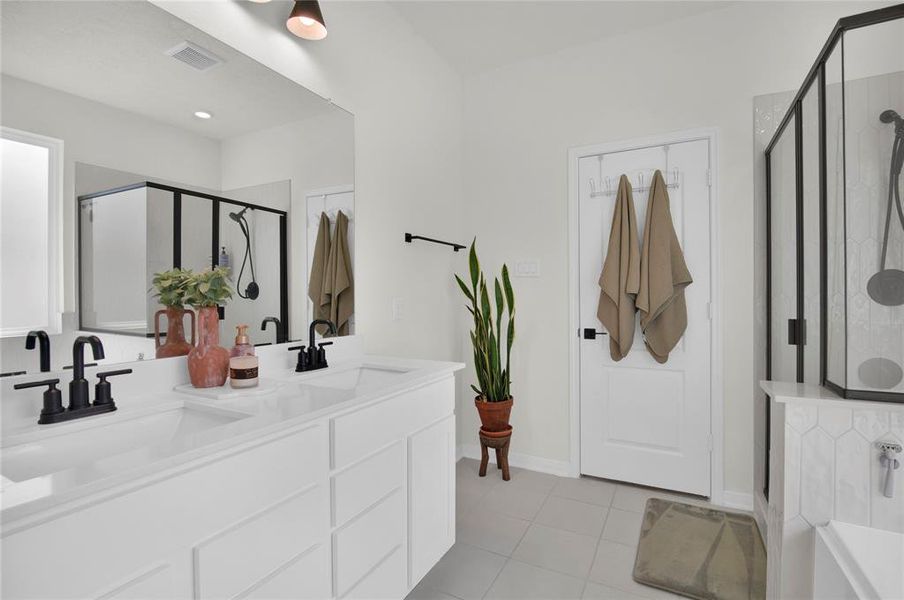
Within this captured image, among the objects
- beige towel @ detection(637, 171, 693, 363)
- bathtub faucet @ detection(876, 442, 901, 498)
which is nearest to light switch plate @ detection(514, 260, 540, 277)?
beige towel @ detection(637, 171, 693, 363)

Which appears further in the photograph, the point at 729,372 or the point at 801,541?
the point at 729,372

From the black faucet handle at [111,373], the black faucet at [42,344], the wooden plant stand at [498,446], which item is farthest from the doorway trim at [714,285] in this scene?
the black faucet at [42,344]

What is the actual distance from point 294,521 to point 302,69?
5.62ft

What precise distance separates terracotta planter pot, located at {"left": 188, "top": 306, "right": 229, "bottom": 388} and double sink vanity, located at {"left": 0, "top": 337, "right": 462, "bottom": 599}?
51 millimetres

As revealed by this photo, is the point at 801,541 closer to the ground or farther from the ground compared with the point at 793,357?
closer to the ground

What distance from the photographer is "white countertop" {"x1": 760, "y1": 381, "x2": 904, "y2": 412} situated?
1.29m

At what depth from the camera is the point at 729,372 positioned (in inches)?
96.4

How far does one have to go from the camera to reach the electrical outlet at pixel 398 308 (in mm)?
2412

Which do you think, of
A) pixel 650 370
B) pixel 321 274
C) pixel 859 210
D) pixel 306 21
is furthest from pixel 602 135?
pixel 321 274

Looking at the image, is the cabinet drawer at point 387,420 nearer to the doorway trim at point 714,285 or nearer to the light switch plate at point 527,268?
the light switch plate at point 527,268

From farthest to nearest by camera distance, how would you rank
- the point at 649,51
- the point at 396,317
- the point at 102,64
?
the point at 649,51 < the point at 396,317 < the point at 102,64

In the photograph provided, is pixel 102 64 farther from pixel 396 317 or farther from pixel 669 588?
pixel 669 588

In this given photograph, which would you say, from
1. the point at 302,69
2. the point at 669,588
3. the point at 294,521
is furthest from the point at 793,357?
the point at 302,69

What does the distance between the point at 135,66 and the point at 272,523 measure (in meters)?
1.35
